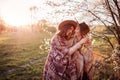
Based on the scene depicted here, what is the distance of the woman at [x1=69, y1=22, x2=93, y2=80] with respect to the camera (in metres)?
5.68

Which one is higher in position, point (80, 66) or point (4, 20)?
point (80, 66)

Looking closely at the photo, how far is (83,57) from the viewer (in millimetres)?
5820

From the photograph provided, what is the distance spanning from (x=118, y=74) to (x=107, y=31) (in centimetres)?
210

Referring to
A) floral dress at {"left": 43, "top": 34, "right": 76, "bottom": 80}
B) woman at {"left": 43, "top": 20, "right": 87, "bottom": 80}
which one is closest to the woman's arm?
woman at {"left": 43, "top": 20, "right": 87, "bottom": 80}

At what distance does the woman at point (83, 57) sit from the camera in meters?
5.68

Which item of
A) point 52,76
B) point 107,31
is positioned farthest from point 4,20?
point 52,76

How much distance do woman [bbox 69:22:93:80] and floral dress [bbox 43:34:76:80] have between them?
16cm

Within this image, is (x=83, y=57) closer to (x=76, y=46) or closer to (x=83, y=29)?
(x=76, y=46)

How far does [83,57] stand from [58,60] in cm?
58

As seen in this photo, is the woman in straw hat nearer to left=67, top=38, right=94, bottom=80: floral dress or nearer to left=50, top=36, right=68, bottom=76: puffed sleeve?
left=67, top=38, right=94, bottom=80: floral dress

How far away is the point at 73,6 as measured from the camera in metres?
11.5

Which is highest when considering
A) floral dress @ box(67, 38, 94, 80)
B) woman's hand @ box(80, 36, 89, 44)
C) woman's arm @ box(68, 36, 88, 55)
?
woman's hand @ box(80, 36, 89, 44)

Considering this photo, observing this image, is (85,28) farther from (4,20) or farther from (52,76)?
(4,20)

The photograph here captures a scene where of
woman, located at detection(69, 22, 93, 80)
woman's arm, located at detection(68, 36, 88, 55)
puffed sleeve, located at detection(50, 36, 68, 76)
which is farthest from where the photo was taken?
woman, located at detection(69, 22, 93, 80)
